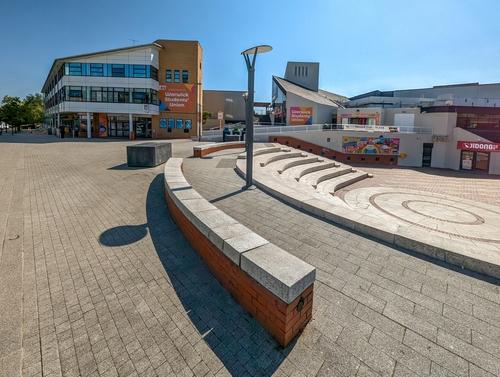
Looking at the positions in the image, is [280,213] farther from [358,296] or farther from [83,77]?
[83,77]

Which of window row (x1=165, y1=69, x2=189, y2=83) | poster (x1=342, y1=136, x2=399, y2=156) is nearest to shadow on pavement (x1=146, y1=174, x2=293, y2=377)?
poster (x1=342, y1=136, x2=399, y2=156)

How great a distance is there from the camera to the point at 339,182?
16.1 meters

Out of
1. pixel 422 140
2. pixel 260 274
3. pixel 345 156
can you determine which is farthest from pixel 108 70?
pixel 260 274

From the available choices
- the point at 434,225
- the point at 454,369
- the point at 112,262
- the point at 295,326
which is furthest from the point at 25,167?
the point at 434,225

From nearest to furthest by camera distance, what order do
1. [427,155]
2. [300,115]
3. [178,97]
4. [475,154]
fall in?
[475,154]
[427,155]
[178,97]
[300,115]

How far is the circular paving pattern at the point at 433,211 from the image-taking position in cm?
937

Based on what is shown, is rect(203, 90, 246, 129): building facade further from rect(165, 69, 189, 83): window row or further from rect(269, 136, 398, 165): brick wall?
rect(269, 136, 398, 165): brick wall

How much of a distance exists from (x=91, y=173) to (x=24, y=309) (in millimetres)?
9042

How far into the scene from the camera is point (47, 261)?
428 centimetres

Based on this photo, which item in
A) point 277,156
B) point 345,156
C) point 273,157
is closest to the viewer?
point 273,157

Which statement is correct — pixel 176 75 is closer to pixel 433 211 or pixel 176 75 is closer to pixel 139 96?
pixel 139 96

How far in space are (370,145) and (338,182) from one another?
1410 cm

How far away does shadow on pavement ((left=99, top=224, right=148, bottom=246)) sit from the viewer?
4887 millimetres

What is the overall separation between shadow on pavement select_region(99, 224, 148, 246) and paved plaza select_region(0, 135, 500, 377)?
0.04m
